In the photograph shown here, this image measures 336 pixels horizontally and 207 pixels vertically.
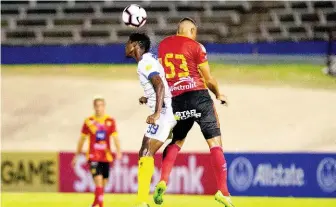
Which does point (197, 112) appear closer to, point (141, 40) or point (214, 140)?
point (214, 140)

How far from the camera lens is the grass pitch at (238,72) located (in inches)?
795

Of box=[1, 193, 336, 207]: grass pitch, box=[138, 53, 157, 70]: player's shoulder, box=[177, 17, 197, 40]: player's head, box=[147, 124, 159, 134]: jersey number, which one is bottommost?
box=[1, 193, 336, 207]: grass pitch

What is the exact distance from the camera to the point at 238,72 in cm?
2080

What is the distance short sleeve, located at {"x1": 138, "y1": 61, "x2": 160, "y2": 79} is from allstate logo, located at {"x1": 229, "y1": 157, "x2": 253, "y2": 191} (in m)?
6.35

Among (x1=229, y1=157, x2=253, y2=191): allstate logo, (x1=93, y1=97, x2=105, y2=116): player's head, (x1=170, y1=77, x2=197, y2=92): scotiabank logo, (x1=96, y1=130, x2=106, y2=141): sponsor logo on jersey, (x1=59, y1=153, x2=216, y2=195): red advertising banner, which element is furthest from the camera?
(x1=59, y1=153, x2=216, y2=195): red advertising banner

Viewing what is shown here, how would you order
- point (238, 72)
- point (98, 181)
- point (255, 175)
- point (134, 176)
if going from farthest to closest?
point (238, 72) < point (134, 176) < point (255, 175) < point (98, 181)

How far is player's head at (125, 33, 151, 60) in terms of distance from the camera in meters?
9.11

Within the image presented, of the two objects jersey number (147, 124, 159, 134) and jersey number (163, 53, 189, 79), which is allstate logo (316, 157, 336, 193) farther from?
jersey number (147, 124, 159, 134)

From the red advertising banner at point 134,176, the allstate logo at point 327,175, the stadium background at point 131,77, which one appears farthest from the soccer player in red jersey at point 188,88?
the stadium background at point 131,77

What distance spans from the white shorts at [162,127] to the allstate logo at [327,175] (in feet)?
19.5

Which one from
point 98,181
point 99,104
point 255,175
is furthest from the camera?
point 255,175

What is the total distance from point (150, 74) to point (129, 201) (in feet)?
17.6

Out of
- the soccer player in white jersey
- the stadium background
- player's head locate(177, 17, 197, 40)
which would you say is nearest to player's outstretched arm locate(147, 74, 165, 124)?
the soccer player in white jersey

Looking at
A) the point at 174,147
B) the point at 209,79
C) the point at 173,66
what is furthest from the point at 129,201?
the point at 209,79
